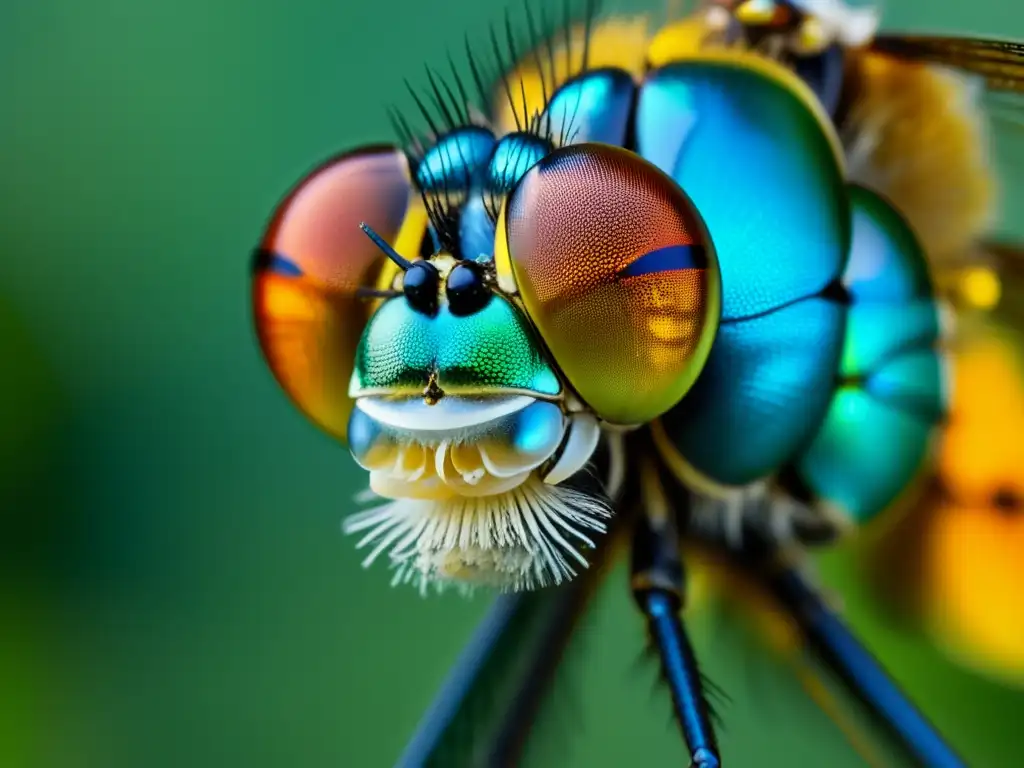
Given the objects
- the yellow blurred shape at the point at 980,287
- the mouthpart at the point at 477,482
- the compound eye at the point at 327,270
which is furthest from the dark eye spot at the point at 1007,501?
the compound eye at the point at 327,270

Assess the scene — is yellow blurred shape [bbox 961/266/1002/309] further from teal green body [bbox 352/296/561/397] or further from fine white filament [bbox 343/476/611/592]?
teal green body [bbox 352/296/561/397]

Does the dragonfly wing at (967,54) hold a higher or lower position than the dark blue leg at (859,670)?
higher

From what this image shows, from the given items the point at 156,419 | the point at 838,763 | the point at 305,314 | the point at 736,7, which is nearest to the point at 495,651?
the point at 305,314

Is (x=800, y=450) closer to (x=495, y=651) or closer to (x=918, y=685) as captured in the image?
(x=495, y=651)

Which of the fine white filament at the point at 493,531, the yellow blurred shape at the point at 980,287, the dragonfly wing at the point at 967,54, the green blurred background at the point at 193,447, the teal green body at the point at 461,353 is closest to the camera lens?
the teal green body at the point at 461,353

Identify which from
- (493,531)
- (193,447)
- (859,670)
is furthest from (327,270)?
(193,447)

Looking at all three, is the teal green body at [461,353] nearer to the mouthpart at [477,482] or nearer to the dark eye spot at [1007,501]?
the mouthpart at [477,482]
